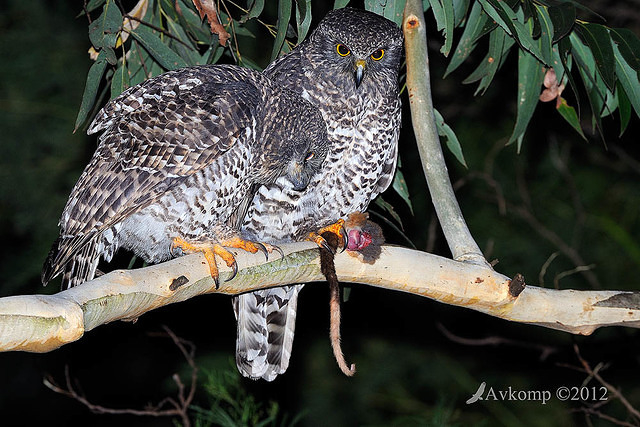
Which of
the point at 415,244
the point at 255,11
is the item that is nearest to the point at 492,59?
the point at 255,11

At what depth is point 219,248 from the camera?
254cm

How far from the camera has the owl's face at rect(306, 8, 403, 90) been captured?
118 inches

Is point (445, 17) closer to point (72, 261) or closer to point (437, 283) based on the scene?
point (437, 283)

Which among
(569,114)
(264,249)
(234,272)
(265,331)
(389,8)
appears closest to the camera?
(234,272)

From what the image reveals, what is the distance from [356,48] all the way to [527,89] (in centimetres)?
65

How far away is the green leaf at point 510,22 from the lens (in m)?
2.66

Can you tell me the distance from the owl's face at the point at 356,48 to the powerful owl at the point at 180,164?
0.80 ft

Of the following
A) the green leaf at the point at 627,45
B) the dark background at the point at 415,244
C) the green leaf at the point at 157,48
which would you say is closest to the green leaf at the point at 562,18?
the green leaf at the point at 627,45

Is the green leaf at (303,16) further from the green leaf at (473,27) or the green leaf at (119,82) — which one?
the green leaf at (119,82)

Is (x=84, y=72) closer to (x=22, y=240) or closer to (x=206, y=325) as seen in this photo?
(x=22, y=240)

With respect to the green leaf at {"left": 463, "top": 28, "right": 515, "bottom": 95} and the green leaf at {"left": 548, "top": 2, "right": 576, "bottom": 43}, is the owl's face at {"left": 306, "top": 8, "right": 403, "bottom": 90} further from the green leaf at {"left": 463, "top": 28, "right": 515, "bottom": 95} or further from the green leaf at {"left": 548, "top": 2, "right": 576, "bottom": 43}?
the green leaf at {"left": 548, "top": 2, "right": 576, "bottom": 43}

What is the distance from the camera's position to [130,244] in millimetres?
2904

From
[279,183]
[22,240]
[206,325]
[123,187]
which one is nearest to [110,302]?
[123,187]

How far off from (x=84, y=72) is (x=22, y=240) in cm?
136
